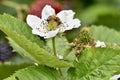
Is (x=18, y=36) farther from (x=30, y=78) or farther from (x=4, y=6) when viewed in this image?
(x=4, y=6)

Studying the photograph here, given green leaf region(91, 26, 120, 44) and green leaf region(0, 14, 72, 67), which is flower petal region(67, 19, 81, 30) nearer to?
green leaf region(0, 14, 72, 67)

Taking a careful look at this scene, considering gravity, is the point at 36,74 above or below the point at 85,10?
below

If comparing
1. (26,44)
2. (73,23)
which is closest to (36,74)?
(26,44)

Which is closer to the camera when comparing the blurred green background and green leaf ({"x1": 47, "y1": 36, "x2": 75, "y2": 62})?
green leaf ({"x1": 47, "y1": 36, "x2": 75, "y2": 62})

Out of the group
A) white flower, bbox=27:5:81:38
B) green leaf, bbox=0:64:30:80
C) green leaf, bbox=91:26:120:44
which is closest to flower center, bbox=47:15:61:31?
white flower, bbox=27:5:81:38

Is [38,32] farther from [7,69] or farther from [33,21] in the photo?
[7,69]
